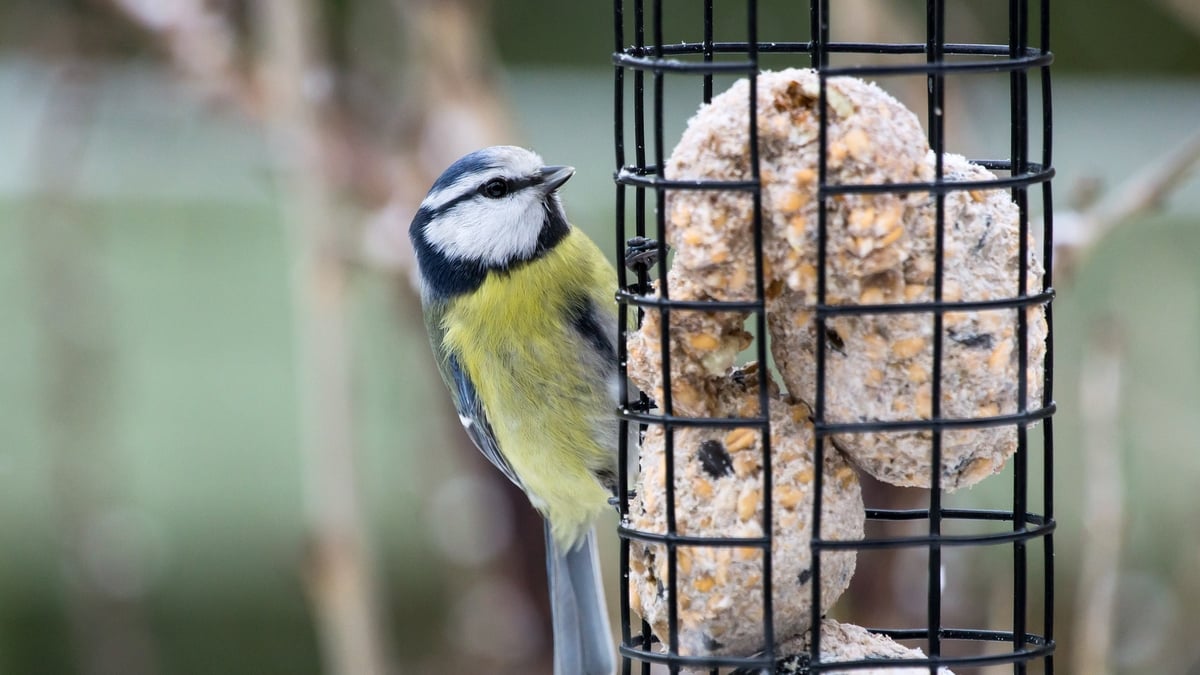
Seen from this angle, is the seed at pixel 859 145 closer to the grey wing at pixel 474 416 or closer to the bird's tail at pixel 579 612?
the grey wing at pixel 474 416

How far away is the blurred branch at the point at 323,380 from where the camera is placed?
3.03 m

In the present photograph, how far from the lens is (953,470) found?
1837 millimetres

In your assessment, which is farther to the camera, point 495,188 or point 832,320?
point 495,188

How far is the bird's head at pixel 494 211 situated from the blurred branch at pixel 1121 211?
0.98m

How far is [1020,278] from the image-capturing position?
5.82ft

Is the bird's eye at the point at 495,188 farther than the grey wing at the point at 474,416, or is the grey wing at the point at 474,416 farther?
the grey wing at the point at 474,416

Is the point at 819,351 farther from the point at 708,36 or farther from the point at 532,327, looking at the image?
the point at 532,327

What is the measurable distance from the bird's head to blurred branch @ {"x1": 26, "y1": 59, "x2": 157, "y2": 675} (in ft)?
4.94

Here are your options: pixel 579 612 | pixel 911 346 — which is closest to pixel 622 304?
pixel 911 346

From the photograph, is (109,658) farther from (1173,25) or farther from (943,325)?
(1173,25)

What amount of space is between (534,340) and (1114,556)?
1.22 meters

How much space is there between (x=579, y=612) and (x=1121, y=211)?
141 cm

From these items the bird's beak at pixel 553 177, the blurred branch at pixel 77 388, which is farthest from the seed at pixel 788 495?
the blurred branch at pixel 77 388

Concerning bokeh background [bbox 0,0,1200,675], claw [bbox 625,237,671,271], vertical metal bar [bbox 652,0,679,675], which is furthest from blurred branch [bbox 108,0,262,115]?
vertical metal bar [bbox 652,0,679,675]
